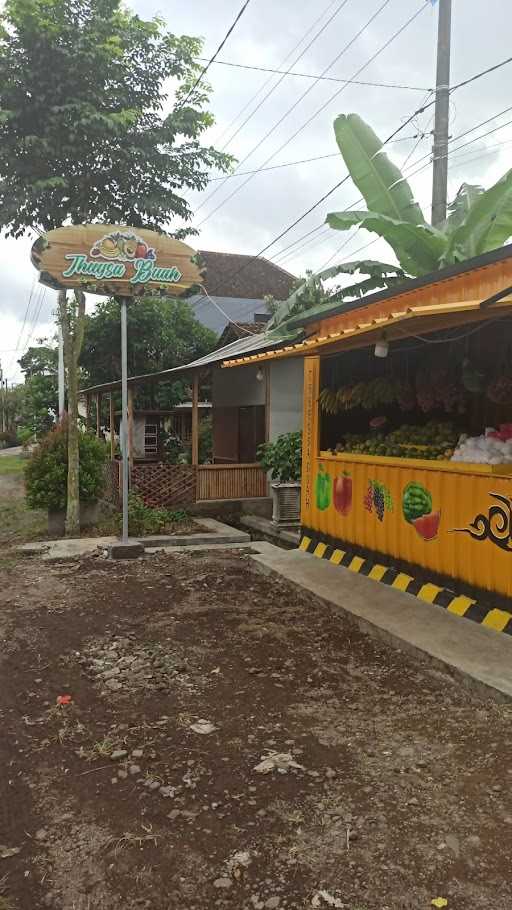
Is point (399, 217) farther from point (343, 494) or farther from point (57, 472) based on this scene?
point (57, 472)

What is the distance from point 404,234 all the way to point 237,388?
826cm

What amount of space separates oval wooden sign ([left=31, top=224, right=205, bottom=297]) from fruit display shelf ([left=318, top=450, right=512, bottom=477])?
12.0ft

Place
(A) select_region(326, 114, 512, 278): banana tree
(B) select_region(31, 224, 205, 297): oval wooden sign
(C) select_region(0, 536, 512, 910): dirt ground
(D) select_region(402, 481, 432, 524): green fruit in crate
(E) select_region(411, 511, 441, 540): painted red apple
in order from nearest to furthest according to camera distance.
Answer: (C) select_region(0, 536, 512, 910): dirt ground, (E) select_region(411, 511, 441, 540): painted red apple, (D) select_region(402, 481, 432, 524): green fruit in crate, (A) select_region(326, 114, 512, 278): banana tree, (B) select_region(31, 224, 205, 297): oval wooden sign

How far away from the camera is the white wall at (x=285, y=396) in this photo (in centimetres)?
1376

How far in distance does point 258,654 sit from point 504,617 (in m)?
2.04

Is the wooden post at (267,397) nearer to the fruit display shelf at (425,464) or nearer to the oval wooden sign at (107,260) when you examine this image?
the oval wooden sign at (107,260)

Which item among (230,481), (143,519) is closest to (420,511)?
(143,519)

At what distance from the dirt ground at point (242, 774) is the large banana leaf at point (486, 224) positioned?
4837 mm

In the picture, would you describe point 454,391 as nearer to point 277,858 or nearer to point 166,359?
point 277,858

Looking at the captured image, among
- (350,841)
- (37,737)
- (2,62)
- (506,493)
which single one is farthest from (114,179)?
(350,841)

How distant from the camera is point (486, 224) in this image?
7719 millimetres

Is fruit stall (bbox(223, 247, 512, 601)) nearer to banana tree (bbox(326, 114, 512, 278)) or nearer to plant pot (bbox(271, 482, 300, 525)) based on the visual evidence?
banana tree (bbox(326, 114, 512, 278))

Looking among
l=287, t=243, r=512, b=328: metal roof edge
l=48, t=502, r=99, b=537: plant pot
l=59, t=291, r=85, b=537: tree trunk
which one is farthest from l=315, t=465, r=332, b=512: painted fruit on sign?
l=48, t=502, r=99, b=537: plant pot

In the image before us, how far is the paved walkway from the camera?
450cm
